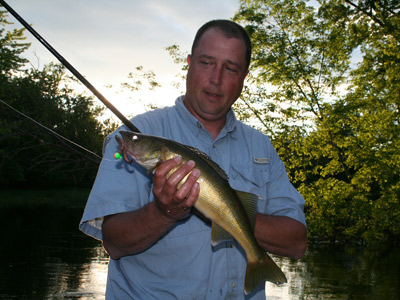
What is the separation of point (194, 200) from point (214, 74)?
45.6 inches

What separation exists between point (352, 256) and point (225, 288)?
19.0 m

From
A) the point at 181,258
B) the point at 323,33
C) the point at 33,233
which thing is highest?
the point at 323,33

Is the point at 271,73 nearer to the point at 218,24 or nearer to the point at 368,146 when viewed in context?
the point at 368,146

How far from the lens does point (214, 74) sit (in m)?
2.99

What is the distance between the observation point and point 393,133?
726 inches

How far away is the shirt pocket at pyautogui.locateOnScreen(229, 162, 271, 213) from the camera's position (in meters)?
2.87

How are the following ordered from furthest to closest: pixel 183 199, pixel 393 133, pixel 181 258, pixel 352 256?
pixel 352 256 → pixel 393 133 → pixel 181 258 → pixel 183 199

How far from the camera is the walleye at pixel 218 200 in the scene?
224cm

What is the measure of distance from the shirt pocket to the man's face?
1.44 ft

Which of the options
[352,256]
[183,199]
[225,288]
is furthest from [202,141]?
[352,256]

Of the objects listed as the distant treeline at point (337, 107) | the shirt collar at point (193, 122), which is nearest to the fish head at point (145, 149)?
the shirt collar at point (193, 122)

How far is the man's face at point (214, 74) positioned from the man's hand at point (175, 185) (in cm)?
96

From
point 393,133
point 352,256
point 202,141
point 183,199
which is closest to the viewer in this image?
point 183,199

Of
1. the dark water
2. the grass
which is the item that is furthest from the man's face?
the grass
